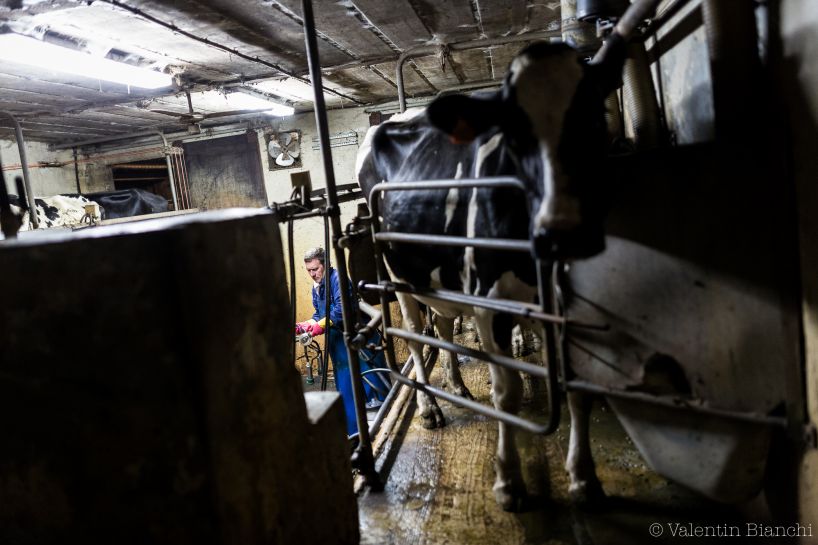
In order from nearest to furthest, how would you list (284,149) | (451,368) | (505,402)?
1. (505,402)
2. (451,368)
3. (284,149)

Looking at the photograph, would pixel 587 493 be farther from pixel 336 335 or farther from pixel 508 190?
pixel 336 335

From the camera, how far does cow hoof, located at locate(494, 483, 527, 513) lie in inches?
100

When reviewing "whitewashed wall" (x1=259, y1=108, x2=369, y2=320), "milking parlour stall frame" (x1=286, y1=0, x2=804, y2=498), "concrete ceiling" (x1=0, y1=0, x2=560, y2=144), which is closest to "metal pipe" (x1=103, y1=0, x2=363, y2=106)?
"concrete ceiling" (x1=0, y1=0, x2=560, y2=144)

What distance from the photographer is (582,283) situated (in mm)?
2238

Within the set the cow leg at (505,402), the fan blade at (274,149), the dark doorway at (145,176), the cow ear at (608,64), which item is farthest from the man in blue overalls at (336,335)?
the dark doorway at (145,176)

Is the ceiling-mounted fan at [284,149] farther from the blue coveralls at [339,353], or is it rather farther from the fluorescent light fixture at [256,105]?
the blue coveralls at [339,353]

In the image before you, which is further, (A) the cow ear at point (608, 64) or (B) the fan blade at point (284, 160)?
(B) the fan blade at point (284, 160)

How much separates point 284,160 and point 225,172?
1.29 meters

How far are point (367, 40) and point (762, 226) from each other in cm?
529

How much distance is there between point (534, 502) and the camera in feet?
8.48

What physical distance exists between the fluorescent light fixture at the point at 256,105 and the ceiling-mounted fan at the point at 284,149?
2.37ft

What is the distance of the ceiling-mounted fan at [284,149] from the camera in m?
10.6

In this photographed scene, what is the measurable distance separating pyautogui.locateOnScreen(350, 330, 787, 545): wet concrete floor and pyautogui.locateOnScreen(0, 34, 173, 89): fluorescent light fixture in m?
4.72

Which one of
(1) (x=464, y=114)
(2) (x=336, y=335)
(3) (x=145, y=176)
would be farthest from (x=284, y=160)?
(1) (x=464, y=114)
